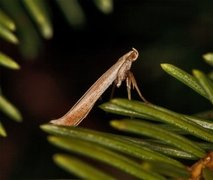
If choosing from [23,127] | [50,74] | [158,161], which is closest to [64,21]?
[50,74]

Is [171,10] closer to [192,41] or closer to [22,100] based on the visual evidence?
[192,41]

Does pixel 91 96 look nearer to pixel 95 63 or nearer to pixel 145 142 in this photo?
pixel 145 142

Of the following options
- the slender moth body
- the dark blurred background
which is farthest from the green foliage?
the dark blurred background

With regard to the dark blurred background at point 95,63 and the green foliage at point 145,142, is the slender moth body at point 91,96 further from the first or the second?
the dark blurred background at point 95,63

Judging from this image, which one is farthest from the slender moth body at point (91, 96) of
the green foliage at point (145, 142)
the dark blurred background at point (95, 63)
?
the dark blurred background at point (95, 63)

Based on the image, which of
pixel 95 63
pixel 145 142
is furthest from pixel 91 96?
pixel 95 63
